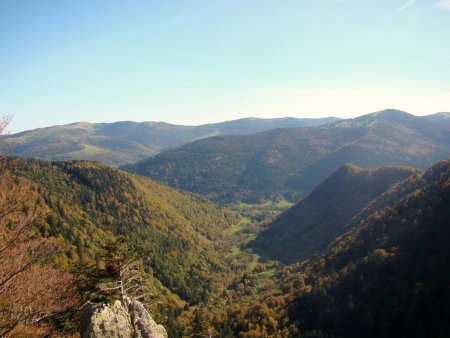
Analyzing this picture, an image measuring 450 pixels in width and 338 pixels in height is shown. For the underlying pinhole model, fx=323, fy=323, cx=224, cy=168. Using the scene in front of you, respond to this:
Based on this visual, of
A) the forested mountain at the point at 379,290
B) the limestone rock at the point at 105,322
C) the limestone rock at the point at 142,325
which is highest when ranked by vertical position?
the limestone rock at the point at 105,322

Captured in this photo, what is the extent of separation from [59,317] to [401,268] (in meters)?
113

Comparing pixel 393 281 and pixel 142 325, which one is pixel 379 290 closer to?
pixel 393 281

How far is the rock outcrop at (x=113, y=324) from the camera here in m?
26.8

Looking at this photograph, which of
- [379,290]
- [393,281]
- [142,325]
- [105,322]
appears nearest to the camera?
[105,322]

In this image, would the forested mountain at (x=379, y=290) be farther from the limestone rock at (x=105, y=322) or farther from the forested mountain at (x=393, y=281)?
the limestone rock at (x=105, y=322)

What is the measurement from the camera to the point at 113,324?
27922 mm

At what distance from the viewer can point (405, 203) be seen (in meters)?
150

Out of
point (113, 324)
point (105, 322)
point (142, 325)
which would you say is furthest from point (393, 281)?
point (105, 322)

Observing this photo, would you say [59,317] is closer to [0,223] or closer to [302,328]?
[0,223]

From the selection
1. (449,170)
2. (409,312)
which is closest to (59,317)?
(409,312)

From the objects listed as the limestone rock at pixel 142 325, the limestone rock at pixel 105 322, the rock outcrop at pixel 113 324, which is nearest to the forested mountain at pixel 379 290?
the limestone rock at pixel 142 325

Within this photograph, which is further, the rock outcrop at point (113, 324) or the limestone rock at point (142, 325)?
the limestone rock at point (142, 325)

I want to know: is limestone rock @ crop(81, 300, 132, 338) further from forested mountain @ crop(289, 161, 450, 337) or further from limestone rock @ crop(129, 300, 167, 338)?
forested mountain @ crop(289, 161, 450, 337)

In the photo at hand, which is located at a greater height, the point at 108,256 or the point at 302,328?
the point at 108,256
